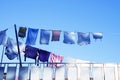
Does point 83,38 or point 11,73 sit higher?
point 83,38

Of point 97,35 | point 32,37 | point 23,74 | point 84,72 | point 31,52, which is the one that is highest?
point 97,35

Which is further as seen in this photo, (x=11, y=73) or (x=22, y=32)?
(x=22, y=32)

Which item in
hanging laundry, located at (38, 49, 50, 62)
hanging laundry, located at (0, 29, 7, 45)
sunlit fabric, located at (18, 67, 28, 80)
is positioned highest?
hanging laundry, located at (0, 29, 7, 45)

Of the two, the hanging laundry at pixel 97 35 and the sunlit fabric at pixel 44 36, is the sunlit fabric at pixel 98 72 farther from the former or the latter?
the sunlit fabric at pixel 44 36

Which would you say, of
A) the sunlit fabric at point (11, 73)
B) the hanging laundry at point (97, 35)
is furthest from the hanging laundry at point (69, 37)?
the sunlit fabric at point (11, 73)

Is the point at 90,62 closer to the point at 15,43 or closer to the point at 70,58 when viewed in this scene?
the point at 70,58

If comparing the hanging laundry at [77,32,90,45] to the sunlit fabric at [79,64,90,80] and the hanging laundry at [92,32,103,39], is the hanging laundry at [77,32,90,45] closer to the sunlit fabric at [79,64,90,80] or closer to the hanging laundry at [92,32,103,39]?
the hanging laundry at [92,32,103,39]

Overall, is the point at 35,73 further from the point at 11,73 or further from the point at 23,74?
the point at 11,73

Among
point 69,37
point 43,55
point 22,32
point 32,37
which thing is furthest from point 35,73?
point 69,37

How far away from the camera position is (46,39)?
595 inches

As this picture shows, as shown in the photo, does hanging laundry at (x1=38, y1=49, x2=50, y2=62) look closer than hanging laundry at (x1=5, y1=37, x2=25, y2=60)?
No

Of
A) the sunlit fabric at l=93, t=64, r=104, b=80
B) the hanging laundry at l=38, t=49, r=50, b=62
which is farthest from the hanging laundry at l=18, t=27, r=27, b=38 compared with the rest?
the sunlit fabric at l=93, t=64, r=104, b=80

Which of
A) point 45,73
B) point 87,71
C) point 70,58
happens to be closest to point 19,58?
point 45,73

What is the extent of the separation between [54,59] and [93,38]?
9.19 feet
